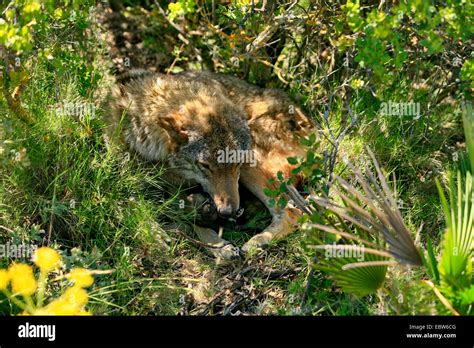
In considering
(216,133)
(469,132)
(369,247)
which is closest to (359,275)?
(369,247)

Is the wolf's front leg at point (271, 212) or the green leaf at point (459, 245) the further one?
the wolf's front leg at point (271, 212)

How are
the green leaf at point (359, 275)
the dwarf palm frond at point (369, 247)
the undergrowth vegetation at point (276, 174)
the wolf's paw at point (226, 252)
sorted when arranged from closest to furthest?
1. the dwarf palm frond at point (369, 247)
2. the green leaf at point (359, 275)
3. the undergrowth vegetation at point (276, 174)
4. the wolf's paw at point (226, 252)

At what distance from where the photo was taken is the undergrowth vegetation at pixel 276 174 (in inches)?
187

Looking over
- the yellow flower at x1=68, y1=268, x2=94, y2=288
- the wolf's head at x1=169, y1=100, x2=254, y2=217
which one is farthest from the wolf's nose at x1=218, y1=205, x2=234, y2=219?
the yellow flower at x1=68, y1=268, x2=94, y2=288

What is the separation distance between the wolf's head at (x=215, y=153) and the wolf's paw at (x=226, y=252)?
1.08 ft

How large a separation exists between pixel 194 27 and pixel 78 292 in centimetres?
435

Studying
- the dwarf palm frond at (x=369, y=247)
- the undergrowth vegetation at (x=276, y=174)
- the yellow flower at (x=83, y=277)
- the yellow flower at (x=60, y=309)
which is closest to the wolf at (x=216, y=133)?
the undergrowth vegetation at (x=276, y=174)

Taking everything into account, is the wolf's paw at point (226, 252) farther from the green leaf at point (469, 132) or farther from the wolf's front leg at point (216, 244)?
the green leaf at point (469, 132)

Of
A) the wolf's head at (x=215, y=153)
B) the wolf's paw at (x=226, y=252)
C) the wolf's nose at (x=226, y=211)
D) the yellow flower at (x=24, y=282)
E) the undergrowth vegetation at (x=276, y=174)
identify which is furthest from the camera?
the wolf's head at (x=215, y=153)

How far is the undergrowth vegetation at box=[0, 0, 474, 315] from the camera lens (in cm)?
475

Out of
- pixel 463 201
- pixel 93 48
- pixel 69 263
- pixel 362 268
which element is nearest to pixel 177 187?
pixel 69 263

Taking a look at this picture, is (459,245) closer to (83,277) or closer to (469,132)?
(469,132)

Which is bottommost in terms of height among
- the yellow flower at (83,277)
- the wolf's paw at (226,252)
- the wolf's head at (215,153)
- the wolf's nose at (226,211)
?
the wolf's paw at (226,252)
